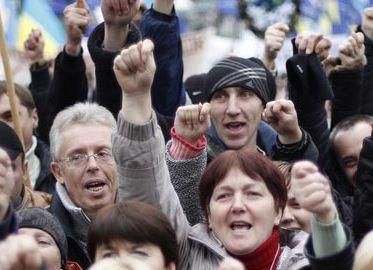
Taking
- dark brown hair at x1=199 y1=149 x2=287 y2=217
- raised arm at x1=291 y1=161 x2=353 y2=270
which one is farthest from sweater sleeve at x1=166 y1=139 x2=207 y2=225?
raised arm at x1=291 y1=161 x2=353 y2=270

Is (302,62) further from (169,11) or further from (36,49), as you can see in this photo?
(36,49)

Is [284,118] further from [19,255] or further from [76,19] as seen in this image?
[19,255]

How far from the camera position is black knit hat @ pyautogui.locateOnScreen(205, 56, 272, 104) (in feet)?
14.9

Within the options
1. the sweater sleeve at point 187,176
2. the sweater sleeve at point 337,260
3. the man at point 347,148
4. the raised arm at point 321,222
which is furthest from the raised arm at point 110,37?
the sweater sleeve at point 337,260

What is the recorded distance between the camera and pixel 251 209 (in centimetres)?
350

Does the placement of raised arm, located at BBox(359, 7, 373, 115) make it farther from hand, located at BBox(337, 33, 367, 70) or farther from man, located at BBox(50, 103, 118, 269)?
man, located at BBox(50, 103, 118, 269)

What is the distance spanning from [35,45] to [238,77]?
1565 mm

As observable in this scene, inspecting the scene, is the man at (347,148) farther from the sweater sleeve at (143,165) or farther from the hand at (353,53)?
the sweater sleeve at (143,165)

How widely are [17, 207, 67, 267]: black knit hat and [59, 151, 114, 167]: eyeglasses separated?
0.52 metres

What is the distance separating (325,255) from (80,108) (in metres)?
1.72

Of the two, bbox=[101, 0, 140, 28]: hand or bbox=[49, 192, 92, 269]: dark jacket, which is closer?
bbox=[49, 192, 92, 269]: dark jacket

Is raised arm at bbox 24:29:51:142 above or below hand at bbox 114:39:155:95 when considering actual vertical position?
above

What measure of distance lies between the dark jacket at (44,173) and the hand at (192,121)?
56.5 inches

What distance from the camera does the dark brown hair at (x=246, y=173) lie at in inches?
141
